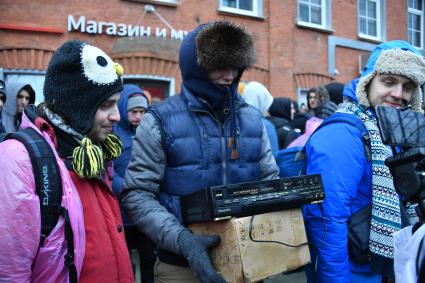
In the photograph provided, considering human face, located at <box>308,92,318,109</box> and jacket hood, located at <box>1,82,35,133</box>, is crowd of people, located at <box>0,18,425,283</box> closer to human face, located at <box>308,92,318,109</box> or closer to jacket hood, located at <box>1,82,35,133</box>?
jacket hood, located at <box>1,82,35,133</box>

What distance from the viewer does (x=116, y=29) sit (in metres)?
7.72

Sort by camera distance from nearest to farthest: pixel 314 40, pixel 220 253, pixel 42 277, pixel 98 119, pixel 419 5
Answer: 1. pixel 42 277
2. pixel 220 253
3. pixel 98 119
4. pixel 314 40
5. pixel 419 5

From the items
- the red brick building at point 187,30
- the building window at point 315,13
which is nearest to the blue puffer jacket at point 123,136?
the red brick building at point 187,30

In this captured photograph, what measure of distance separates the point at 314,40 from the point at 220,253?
31.3 ft

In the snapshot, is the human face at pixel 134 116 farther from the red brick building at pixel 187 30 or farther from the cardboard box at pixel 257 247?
the red brick building at pixel 187 30

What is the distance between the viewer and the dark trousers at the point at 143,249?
3535mm

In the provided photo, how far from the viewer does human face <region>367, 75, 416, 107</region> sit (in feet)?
7.48

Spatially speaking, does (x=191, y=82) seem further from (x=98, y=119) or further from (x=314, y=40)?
(x=314, y=40)

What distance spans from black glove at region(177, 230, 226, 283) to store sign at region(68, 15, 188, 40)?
6.44 m

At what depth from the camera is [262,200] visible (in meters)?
1.77

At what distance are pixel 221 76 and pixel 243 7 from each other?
26.0 feet

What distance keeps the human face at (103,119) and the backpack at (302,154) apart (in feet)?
3.40

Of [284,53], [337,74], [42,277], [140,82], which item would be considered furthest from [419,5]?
[42,277]

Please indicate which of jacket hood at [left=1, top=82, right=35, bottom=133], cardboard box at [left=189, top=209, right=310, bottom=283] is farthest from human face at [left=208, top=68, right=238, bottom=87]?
jacket hood at [left=1, top=82, right=35, bottom=133]
